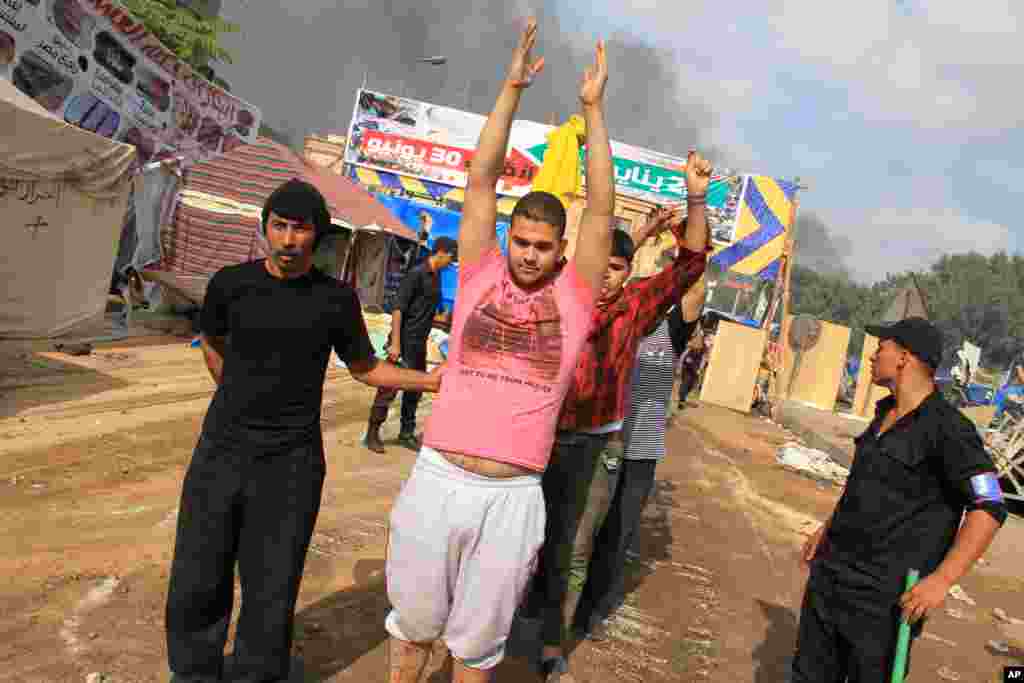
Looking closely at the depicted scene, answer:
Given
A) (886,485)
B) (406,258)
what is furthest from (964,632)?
(406,258)

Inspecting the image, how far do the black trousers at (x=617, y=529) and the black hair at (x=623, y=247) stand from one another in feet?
3.99

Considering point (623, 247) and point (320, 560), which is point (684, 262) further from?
point (320, 560)

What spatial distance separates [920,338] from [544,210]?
1605mm

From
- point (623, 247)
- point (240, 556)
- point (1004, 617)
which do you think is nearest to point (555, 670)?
point (240, 556)

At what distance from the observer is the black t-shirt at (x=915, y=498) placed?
2.61 m

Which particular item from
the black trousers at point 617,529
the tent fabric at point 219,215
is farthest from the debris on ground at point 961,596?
the tent fabric at point 219,215

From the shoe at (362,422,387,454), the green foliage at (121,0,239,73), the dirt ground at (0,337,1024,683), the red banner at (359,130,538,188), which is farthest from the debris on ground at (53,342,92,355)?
the red banner at (359,130,538,188)

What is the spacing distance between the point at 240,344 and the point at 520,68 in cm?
140

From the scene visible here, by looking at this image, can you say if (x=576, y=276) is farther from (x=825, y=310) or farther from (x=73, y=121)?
(x=825, y=310)

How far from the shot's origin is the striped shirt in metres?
4.05

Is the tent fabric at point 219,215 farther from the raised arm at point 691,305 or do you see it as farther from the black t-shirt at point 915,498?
the black t-shirt at point 915,498

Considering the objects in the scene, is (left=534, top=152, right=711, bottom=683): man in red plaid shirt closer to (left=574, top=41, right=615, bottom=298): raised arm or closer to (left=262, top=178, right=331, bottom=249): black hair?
(left=574, top=41, right=615, bottom=298): raised arm

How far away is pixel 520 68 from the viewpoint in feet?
8.61

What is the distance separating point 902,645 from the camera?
8.66ft
